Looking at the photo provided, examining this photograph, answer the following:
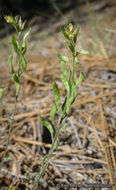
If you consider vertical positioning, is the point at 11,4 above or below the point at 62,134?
above

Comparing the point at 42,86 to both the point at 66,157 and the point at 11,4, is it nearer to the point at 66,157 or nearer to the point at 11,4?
the point at 66,157

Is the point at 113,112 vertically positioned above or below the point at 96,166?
above

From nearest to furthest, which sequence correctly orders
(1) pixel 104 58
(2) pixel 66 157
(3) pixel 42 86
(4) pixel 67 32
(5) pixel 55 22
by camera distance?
(4) pixel 67 32 < (2) pixel 66 157 < (3) pixel 42 86 < (1) pixel 104 58 < (5) pixel 55 22

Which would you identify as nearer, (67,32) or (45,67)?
(67,32)

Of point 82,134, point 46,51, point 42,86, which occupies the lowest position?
point 82,134

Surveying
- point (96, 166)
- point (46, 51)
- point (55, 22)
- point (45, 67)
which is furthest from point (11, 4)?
point (96, 166)

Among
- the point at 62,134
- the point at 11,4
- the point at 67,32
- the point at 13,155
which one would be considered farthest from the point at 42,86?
the point at 11,4

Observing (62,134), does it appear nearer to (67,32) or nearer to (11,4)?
(67,32)

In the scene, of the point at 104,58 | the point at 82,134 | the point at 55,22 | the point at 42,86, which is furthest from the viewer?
the point at 55,22

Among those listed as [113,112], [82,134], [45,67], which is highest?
[45,67]
